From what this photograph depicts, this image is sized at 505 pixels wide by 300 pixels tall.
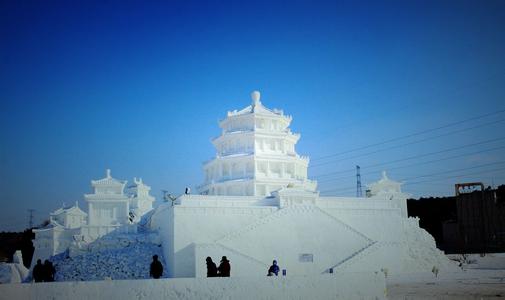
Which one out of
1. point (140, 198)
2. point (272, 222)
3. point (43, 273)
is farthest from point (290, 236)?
point (140, 198)

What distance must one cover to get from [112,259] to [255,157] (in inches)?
583

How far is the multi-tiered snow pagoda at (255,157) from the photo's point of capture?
141 feet

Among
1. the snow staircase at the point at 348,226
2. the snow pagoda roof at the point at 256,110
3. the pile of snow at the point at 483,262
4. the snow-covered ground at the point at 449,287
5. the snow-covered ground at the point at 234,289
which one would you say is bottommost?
the snow-covered ground at the point at 449,287

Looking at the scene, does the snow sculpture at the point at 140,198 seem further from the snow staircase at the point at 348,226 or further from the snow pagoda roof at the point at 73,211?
the snow staircase at the point at 348,226

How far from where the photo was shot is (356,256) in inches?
1475

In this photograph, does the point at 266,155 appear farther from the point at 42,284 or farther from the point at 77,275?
the point at 42,284

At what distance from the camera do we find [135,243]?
121 ft

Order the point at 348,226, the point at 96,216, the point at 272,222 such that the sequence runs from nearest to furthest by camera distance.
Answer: the point at 272,222 → the point at 348,226 → the point at 96,216

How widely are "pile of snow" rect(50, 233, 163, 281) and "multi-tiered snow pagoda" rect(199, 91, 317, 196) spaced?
8.81 m

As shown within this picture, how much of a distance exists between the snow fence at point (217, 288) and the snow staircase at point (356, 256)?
1622 cm

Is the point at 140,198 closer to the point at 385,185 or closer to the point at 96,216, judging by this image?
the point at 96,216

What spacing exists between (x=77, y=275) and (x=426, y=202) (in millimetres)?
57775

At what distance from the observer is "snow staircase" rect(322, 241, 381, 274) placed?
36.7 metres

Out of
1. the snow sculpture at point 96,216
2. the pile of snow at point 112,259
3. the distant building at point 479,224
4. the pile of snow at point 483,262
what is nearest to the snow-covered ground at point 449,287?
the pile of snow at point 483,262
